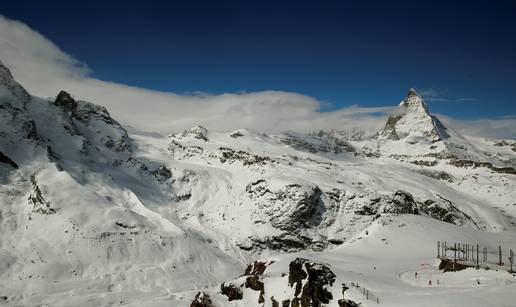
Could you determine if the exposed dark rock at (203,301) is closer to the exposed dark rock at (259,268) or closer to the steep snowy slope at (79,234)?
the exposed dark rock at (259,268)

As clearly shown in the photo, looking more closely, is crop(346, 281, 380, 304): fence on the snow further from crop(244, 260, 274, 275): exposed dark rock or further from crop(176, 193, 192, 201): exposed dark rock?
crop(176, 193, 192, 201): exposed dark rock

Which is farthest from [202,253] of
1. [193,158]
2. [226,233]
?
[193,158]

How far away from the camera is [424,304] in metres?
39.9

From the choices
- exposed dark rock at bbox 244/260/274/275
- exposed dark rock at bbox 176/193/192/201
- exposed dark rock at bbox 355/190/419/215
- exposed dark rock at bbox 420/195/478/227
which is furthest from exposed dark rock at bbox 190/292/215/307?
exposed dark rock at bbox 420/195/478/227

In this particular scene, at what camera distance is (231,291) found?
66.4 metres

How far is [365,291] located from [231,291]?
24.8 metres

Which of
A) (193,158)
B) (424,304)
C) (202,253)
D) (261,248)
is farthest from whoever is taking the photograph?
(193,158)

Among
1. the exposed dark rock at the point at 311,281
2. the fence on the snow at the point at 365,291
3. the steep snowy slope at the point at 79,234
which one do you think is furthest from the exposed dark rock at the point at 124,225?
the fence on the snow at the point at 365,291

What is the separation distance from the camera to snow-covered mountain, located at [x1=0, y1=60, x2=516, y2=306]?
77688 mm

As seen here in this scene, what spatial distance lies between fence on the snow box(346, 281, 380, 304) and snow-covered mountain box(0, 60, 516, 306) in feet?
3.50

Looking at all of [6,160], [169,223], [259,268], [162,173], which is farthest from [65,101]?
[259,268]

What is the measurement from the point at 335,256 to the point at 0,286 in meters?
63.4

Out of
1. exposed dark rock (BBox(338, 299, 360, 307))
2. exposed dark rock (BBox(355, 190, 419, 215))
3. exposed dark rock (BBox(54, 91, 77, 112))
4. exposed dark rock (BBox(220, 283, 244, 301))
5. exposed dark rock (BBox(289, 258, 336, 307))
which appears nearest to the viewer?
exposed dark rock (BBox(338, 299, 360, 307))

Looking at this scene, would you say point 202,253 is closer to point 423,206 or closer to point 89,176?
point 89,176
